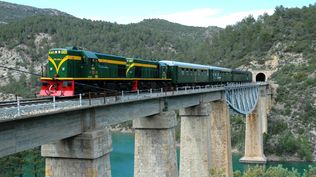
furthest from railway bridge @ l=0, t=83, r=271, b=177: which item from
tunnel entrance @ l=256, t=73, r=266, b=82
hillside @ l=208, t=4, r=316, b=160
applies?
tunnel entrance @ l=256, t=73, r=266, b=82

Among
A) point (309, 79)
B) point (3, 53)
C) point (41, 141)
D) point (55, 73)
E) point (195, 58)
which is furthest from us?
point (3, 53)

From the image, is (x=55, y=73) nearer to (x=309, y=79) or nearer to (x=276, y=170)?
(x=276, y=170)

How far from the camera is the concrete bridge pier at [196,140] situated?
37.4 meters

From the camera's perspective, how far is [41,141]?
15617 mm

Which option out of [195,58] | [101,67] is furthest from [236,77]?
[195,58]

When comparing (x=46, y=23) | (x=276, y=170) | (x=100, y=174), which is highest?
(x=46, y=23)

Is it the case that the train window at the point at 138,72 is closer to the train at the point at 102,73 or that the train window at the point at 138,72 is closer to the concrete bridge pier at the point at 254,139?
the train at the point at 102,73

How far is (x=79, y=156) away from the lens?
1839 centimetres

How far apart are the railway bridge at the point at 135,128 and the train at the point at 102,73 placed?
4.63ft

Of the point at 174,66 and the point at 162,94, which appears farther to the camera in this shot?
the point at 174,66

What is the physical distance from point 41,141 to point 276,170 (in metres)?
25.7

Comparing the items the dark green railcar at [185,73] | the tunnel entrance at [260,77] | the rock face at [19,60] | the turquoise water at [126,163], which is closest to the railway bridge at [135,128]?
the dark green railcar at [185,73]

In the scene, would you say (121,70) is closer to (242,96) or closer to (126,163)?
(242,96)

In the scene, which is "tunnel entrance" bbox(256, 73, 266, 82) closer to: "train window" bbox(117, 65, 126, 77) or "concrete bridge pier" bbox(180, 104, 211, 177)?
"concrete bridge pier" bbox(180, 104, 211, 177)
